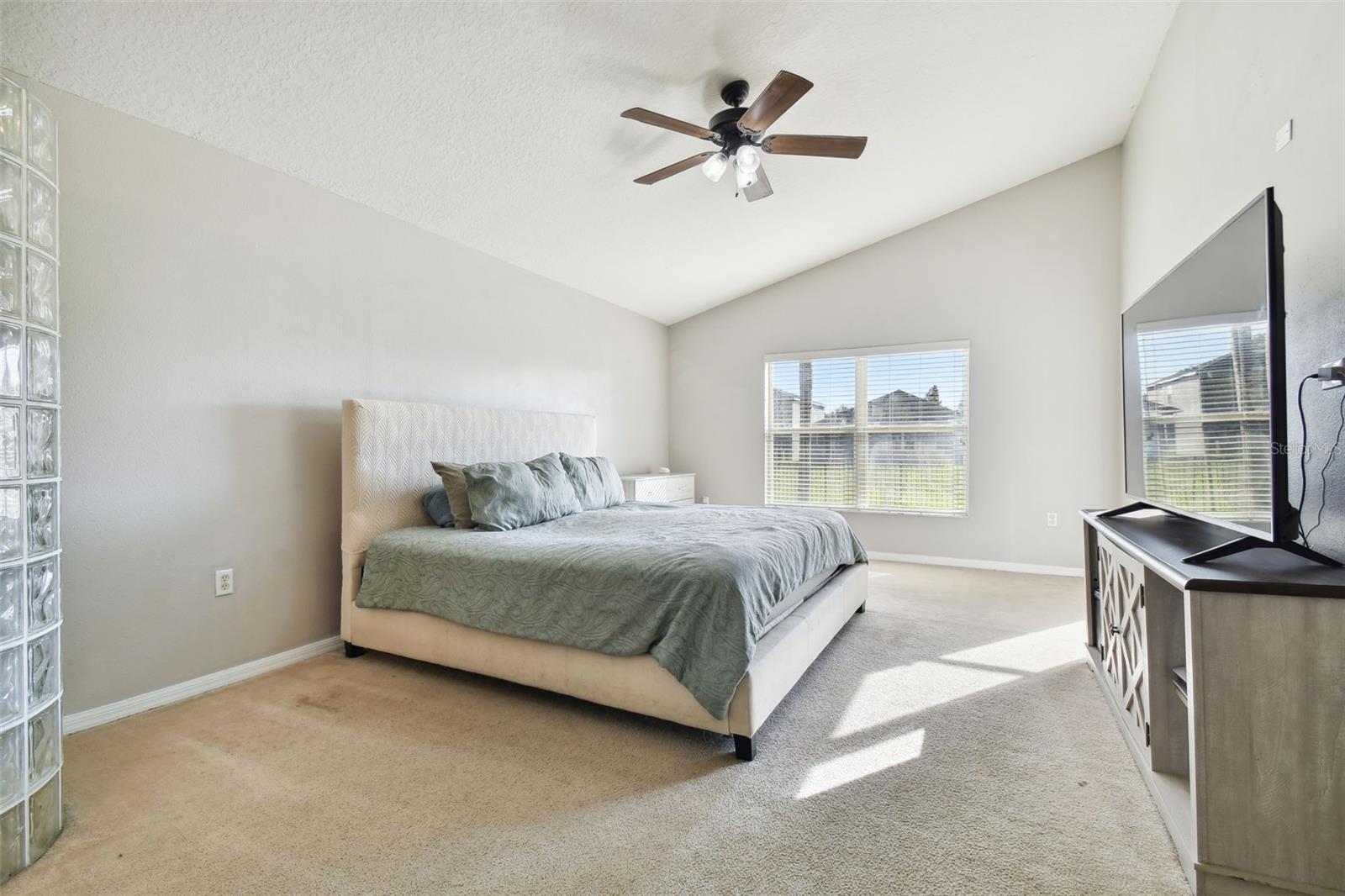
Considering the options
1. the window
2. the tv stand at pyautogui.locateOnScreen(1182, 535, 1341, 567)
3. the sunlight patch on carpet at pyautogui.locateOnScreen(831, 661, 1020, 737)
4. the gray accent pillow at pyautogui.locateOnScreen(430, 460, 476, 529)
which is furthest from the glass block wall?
the window

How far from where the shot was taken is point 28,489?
1.42 m

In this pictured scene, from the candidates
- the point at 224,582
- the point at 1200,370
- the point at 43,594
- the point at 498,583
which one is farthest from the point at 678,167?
the point at 224,582

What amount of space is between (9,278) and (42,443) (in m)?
0.41

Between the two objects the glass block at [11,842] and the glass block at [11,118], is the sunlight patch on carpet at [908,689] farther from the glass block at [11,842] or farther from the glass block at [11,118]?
→ the glass block at [11,118]

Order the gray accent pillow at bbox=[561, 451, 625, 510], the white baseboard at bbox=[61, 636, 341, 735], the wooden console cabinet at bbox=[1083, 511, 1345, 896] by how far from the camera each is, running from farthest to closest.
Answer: the gray accent pillow at bbox=[561, 451, 625, 510] → the white baseboard at bbox=[61, 636, 341, 735] → the wooden console cabinet at bbox=[1083, 511, 1345, 896]

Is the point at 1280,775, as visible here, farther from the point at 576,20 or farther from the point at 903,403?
the point at 903,403

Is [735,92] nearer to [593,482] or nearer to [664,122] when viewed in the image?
[664,122]

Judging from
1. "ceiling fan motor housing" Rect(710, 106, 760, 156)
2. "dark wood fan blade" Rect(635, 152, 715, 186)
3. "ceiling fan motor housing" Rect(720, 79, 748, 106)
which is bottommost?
"dark wood fan blade" Rect(635, 152, 715, 186)

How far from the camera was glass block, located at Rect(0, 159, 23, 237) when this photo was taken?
138cm

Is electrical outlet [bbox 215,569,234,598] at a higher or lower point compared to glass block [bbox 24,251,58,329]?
lower

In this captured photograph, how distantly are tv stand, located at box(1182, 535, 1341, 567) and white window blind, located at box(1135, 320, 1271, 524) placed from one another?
63mm

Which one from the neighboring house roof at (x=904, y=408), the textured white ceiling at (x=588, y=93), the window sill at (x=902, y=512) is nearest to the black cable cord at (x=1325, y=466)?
the textured white ceiling at (x=588, y=93)

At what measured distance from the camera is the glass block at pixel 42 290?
145cm

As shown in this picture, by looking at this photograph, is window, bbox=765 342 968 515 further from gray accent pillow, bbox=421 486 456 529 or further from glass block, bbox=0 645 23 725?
glass block, bbox=0 645 23 725
